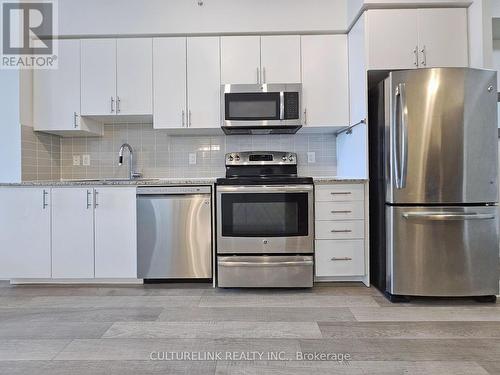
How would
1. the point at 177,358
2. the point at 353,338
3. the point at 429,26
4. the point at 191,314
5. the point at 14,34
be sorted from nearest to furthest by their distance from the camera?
the point at 177,358
the point at 353,338
the point at 191,314
the point at 429,26
the point at 14,34

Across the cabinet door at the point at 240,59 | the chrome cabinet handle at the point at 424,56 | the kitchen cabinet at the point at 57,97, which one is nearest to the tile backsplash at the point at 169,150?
the kitchen cabinet at the point at 57,97

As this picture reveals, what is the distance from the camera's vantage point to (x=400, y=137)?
2295 mm

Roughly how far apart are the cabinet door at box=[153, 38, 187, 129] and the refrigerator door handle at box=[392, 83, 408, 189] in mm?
1685

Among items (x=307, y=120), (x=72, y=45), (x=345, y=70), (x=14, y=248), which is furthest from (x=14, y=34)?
(x=345, y=70)

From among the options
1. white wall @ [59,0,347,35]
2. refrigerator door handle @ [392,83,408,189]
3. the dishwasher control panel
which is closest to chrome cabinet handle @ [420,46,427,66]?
refrigerator door handle @ [392,83,408,189]

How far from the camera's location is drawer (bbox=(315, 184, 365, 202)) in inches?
105

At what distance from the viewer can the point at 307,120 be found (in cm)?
295

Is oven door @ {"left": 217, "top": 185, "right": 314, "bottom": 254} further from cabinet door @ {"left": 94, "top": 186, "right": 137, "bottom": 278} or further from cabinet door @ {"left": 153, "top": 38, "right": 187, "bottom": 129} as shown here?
cabinet door @ {"left": 153, "top": 38, "right": 187, "bottom": 129}

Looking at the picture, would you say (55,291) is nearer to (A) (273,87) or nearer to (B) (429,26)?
(A) (273,87)

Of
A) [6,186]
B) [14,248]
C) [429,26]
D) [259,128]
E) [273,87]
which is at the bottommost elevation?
[14,248]

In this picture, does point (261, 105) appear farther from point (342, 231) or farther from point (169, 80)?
point (342, 231)

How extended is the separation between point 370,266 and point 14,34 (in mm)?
3494

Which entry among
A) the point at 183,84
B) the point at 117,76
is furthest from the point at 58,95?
the point at 183,84

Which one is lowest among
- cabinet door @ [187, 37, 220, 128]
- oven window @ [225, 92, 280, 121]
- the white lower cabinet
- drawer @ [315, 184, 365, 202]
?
the white lower cabinet
